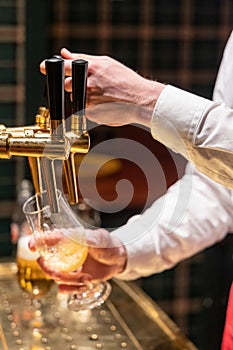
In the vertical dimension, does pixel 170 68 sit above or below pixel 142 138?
above

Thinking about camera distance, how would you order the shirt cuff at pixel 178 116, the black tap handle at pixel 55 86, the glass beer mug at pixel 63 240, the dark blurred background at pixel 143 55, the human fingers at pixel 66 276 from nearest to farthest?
the black tap handle at pixel 55 86 < the shirt cuff at pixel 178 116 < the glass beer mug at pixel 63 240 < the human fingers at pixel 66 276 < the dark blurred background at pixel 143 55

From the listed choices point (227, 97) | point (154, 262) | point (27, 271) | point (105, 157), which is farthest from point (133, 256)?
point (105, 157)

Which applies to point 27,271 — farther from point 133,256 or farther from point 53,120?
point 53,120

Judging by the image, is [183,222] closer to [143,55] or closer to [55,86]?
[55,86]

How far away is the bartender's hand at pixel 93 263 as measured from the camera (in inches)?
59.2

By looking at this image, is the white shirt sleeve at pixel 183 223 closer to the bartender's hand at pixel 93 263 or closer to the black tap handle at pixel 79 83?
the bartender's hand at pixel 93 263

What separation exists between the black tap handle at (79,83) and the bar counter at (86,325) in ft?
1.61

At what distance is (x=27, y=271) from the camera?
171cm

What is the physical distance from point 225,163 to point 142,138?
200cm

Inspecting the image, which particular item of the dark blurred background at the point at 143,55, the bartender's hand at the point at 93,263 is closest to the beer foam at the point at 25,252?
the bartender's hand at the point at 93,263

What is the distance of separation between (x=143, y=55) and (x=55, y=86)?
207cm

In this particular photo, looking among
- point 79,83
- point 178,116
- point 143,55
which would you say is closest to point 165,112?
point 178,116

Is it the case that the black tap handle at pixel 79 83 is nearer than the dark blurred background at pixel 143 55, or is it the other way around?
the black tap handle at pixel 79 83

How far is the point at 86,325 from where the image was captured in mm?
1564
